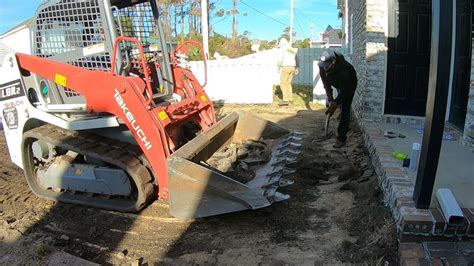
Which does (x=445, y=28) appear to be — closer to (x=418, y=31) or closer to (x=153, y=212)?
(x=153, y=212)

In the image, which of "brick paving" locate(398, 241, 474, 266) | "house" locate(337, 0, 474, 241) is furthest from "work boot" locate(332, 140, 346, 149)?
"brick paving" locate(398, 241, 474, 266)

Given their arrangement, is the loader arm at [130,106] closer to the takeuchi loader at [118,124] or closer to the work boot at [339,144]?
the takeuchi loader at [118,124]

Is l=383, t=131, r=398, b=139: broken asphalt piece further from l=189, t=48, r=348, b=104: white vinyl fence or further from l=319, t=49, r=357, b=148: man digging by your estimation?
l=189, t=48, r=348, b=104: white vinyl fence

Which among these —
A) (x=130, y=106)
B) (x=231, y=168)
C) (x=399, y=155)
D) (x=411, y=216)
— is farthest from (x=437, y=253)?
(x=130, y=106)

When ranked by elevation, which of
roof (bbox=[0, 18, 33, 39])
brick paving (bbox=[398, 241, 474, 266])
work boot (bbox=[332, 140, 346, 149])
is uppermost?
roof (bbox=[0, 18, 33, 39])

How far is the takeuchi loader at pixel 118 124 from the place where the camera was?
4.17 metres

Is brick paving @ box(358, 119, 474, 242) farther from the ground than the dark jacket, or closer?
closer

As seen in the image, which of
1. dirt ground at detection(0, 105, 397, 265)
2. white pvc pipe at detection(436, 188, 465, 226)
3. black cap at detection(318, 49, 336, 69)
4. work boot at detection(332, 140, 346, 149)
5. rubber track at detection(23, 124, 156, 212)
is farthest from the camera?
work boot at detection(332, 140, 346, 149)

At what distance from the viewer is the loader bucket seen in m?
3.87

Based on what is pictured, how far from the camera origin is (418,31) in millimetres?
6844

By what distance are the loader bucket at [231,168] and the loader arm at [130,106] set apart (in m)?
0.32

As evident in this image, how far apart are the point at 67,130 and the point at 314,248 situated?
3.27 meters

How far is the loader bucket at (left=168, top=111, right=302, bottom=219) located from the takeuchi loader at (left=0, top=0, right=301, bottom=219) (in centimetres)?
1

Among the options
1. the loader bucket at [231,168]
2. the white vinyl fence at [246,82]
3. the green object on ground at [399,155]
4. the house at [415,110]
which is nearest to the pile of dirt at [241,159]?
the loader bucket at [231,168]
